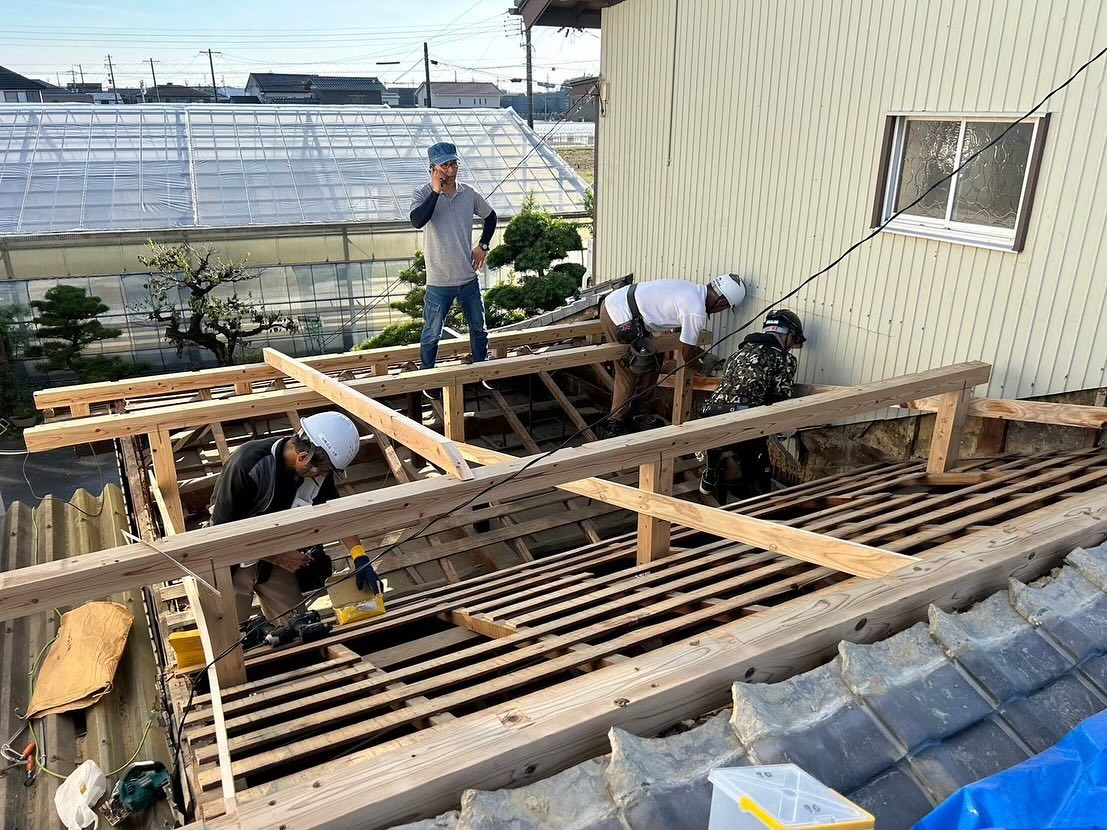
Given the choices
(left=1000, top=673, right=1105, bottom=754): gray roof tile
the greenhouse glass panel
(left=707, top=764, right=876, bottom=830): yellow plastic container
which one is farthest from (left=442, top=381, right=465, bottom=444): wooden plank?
the greenhouse glass panel

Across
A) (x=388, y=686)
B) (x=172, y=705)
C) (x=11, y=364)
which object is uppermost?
(x=388, y=686)

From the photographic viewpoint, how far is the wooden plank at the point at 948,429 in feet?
17.5

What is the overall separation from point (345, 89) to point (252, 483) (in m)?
50.7

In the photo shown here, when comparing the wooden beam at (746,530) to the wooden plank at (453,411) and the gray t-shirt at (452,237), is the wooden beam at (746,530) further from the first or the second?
the gray t-shirt at (452,237)

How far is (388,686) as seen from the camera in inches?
134

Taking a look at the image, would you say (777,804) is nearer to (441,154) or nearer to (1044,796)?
(1044,796)

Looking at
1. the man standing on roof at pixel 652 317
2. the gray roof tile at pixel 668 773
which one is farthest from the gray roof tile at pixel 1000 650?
the man standing on roof at pixel 652 317

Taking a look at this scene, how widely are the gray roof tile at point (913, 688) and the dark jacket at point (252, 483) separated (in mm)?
3444

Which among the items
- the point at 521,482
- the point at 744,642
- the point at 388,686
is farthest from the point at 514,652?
the point at 744,642

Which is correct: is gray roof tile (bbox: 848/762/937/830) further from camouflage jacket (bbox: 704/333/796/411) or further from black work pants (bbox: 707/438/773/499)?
black work pants (bbox: 707/438/773/499)

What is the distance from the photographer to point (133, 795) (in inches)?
174

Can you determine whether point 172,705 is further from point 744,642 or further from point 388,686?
point 744,642

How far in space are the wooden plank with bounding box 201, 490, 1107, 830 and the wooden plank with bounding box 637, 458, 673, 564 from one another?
5.40 feet

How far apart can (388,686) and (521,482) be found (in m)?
1.15
